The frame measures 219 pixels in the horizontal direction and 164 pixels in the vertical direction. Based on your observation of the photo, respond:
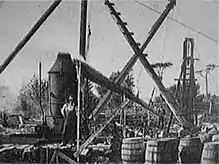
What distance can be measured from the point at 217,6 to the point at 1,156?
188 inches

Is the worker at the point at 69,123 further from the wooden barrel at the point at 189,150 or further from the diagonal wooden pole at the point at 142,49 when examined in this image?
the wooden barrel at the point at 189,150

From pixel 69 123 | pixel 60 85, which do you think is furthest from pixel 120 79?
pixel 69 123

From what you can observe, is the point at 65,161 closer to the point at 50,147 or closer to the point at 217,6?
the point at 50,147

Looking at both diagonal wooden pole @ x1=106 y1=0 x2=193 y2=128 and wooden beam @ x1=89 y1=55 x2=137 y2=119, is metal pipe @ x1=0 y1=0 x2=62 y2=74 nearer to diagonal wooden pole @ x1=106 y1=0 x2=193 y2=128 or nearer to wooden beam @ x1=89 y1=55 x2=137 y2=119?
diagonal wooden pole @ x1=106 y1=0 x2=193 y2=128

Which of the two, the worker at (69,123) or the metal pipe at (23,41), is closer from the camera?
the worker at (69,123)

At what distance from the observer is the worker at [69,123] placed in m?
7.13

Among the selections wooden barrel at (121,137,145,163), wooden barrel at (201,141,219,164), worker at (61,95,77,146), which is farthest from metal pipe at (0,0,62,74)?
wooden barrel at (201,141,219,164)

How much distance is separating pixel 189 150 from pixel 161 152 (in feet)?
1.28

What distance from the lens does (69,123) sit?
7207mm

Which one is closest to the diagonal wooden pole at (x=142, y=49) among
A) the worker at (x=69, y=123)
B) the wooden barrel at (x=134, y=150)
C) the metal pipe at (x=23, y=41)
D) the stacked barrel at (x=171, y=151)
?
the worker at (x=69, y=123)

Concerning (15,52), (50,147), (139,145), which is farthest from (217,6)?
(15,52)

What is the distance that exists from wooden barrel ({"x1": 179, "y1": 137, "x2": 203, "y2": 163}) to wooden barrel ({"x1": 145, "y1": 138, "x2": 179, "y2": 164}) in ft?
0.35

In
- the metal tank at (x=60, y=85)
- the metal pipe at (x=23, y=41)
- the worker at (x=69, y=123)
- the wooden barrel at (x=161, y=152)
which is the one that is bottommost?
the wooden barrel at (x=161, y=152)

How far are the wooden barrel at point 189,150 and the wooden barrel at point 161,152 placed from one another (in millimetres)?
106
